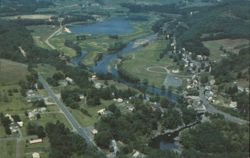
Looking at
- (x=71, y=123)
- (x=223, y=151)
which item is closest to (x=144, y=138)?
(x=71, y=123)

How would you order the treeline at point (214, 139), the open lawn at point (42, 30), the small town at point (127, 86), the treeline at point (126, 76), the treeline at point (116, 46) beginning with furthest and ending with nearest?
the open lawn at point (42, 30), the treeline at point (116, 46), the treeline at point (126, 76), the small town at point (127, 86), the treeline at point (214, 139)

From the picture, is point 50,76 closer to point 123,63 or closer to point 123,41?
point 123,63

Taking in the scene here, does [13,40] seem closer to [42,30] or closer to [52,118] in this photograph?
[42,30]

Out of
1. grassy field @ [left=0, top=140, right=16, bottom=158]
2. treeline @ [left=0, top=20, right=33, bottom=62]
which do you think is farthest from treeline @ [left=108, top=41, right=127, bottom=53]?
grassy field @ [left=0, top=140, right=16, bottom=158]

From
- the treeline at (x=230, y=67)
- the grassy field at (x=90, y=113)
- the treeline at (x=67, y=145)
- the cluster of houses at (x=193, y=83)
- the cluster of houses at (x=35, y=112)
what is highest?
the treeline at (x=230, y=67)

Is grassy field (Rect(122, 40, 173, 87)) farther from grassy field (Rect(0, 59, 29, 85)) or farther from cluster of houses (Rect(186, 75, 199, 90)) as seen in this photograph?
grassy field (Rect(0, 59, 29, 85))

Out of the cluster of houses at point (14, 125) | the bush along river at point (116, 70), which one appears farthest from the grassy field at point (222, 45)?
the cluster of houses at point (14, 125)

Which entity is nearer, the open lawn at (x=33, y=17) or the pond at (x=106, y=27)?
the pond at (x=106, y=27)

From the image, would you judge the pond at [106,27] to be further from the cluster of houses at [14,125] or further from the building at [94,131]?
the building at [94,131]
